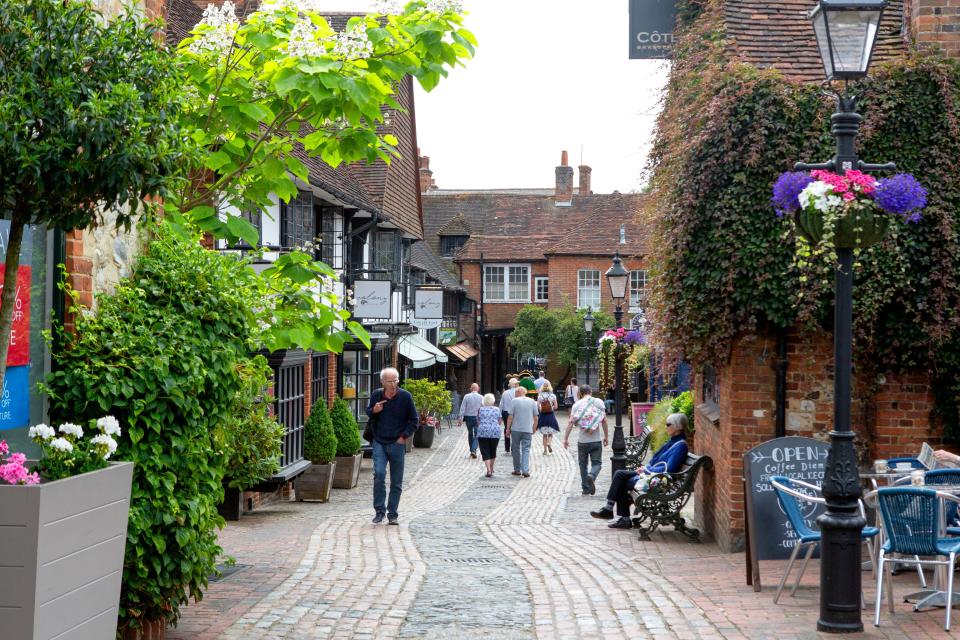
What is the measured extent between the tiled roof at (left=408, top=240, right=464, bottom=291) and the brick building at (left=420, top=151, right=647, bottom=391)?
177 centimetres

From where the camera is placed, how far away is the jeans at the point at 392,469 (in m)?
12.4

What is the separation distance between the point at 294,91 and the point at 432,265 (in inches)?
1584

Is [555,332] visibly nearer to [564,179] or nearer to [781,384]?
[564,179]

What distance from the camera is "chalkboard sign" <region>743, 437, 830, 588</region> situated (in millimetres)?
8188

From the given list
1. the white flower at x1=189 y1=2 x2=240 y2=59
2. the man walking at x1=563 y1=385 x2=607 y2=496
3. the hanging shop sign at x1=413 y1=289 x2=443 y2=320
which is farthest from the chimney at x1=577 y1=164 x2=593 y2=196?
the white flower at x1=189 y1=2 x2=240 y2=59

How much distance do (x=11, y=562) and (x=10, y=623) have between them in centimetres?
24

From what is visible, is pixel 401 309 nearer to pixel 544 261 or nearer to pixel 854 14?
pixel 544 261

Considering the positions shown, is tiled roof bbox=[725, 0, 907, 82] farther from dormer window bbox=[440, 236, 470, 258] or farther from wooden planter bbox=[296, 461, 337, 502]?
dormer window bbox=[440, 236, 470, 258]

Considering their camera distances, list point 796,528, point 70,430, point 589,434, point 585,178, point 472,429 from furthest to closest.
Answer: point 585,178, point 472,429, point 589,434, point 796,528, point 70,430

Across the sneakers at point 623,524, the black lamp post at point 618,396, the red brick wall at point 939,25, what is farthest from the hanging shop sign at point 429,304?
the red brick wall at point 939,25

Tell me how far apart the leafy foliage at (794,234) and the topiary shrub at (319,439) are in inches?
324

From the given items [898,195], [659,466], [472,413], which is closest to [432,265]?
[472,413]

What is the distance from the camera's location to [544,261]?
50656 mm

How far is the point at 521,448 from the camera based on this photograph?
20547 mm
